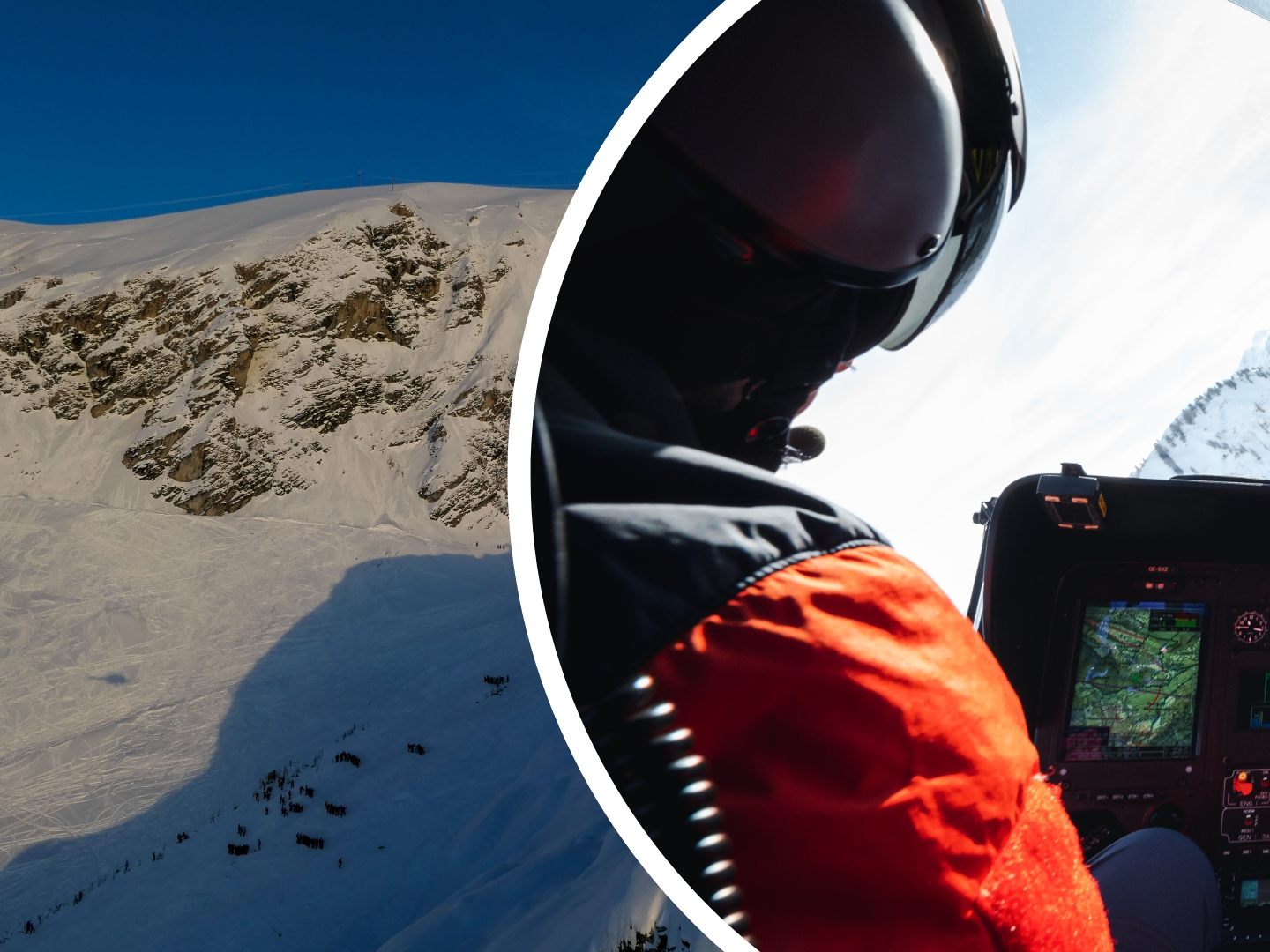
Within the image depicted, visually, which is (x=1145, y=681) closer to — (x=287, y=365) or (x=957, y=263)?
(x=957, y=263)

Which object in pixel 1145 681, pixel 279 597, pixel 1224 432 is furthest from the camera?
pixel 279 597

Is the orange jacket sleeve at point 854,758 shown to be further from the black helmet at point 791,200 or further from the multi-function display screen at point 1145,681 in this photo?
the multi-function display screen at point 1145,681

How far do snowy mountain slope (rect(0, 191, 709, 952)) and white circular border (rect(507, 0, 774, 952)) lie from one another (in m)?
3.72

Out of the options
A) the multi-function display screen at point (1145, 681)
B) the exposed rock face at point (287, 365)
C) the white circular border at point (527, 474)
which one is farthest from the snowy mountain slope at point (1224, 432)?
the exposed rock face at point (287, 365)

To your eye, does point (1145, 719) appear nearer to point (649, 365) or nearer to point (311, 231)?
point (649, 365)

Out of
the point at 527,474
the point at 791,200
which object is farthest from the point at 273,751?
the point at 791,200

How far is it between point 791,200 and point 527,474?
0.67 feet

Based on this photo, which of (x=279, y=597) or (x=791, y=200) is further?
(x=279, y=597)

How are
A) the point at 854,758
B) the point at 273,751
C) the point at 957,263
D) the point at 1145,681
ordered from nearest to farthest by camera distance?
the point at 854,758 < the point at 957,263 < the point at 1145,681 < the point at 273,751

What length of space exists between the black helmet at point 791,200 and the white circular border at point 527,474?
14mm

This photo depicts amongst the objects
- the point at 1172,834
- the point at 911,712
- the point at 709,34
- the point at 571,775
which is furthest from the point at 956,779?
the point at 571,775

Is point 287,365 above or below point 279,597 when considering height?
above

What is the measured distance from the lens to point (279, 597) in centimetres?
1400

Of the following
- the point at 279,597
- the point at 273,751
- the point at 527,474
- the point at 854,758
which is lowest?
the point at 854,758
